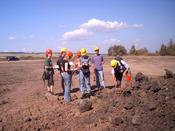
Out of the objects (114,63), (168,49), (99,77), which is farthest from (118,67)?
(168,49)

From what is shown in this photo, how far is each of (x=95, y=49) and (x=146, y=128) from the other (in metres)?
5.70

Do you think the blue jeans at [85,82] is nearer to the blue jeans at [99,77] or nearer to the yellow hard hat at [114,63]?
the blue jeans at [99,77]

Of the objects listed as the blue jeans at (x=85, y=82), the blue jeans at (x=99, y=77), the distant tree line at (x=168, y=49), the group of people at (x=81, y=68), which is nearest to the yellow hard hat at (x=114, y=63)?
the group of people at (x=81, y=68)

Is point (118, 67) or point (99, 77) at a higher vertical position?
point (118, 67)

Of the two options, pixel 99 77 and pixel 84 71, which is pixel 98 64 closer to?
pixel 99 77

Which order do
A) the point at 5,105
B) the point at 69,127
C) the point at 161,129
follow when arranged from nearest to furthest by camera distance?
1. the point at 161,129
2. the point at 69,127
3. the point at 5,105

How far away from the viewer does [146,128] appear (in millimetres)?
6320

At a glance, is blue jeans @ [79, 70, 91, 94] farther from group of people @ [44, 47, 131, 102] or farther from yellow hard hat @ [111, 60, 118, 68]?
yellow hard hat @ [111, 60, 118, 68]

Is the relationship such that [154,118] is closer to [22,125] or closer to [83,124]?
[83,124]

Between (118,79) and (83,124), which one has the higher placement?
(118,79)

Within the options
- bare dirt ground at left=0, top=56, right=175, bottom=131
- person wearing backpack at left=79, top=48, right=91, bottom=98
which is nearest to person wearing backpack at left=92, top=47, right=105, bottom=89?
person wearing backpack at left=79, top=48, right=91, bottom=98

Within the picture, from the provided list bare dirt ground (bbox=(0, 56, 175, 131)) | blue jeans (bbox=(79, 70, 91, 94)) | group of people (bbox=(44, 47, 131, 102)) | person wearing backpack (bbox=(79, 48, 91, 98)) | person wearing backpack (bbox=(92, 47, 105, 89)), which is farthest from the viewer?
person wearing backpack (bbox=(92, 47, 105, 89))

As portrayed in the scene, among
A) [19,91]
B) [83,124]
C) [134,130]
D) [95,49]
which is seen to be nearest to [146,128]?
[134,130]

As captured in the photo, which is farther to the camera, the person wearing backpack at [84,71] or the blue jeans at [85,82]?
the blue jeans at [85,82]
